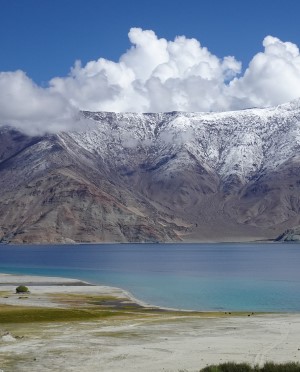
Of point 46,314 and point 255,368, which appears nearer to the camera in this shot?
point 255,368

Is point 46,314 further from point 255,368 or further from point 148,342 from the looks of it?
point 255,368

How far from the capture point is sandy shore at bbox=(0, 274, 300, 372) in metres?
39.7

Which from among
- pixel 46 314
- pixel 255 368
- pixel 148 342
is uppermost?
pixel 46 314

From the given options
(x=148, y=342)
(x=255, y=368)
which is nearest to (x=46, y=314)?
(x=148, y=342)

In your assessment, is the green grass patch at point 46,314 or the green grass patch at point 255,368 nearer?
the green grass patch at point 255,368

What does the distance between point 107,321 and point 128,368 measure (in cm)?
2517

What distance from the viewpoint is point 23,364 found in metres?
39.5

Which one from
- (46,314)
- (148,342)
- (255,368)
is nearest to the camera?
(255,368)

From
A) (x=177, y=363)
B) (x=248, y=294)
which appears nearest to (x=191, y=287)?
(x=248, y=294)

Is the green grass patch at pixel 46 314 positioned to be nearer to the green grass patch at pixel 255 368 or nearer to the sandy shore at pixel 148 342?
the sandy shore at pixel 148 342

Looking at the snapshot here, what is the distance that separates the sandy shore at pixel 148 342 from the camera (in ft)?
130

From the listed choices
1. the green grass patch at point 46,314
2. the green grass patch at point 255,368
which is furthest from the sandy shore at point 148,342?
the green grass patch at point 255,368

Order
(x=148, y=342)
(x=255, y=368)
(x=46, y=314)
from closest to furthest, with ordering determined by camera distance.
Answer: (x=255, y=368), (x=148, y=342), (x=46, y=314)

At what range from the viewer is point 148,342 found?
47.9m
